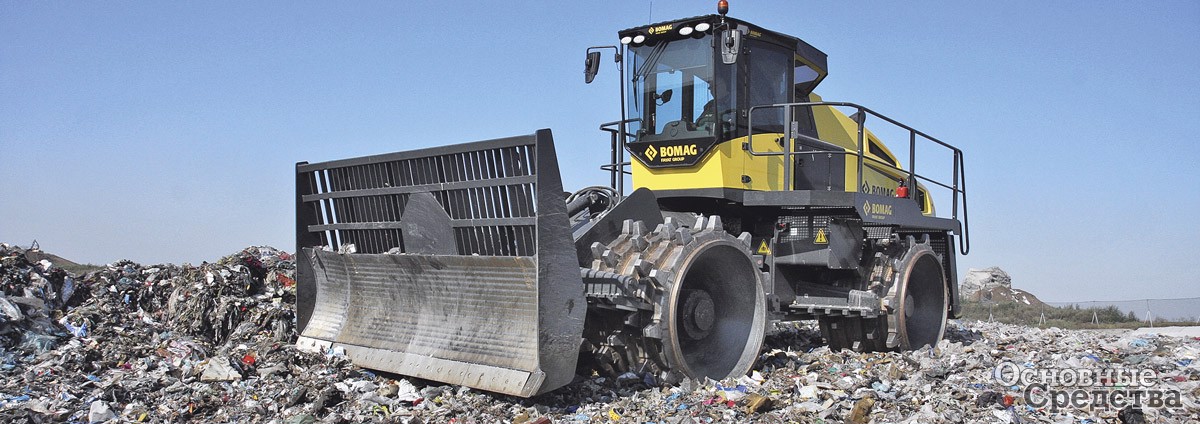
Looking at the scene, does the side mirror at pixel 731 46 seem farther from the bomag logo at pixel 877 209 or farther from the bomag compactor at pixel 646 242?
the bomag logo at pixel 877 209

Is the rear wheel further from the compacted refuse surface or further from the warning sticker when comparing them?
the warning sticker

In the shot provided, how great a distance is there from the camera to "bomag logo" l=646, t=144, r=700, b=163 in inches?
292

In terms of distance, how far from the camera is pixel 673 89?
7602 millimetres

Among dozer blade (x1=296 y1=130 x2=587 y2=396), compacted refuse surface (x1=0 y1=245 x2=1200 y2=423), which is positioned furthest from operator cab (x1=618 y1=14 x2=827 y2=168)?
dozer blade (x1=296 y1=130 x2=587 y2=396)

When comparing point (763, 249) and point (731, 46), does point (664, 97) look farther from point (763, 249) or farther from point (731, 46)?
point (763, 249)

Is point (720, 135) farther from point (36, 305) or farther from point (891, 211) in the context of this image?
point (36, 305)

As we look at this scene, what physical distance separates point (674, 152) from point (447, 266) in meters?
2.50

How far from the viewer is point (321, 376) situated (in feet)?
20.1

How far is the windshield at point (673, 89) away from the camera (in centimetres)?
741

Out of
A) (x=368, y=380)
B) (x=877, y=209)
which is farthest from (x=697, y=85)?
(x=368, y=380)

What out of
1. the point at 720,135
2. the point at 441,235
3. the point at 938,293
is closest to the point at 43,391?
the point at 441,235

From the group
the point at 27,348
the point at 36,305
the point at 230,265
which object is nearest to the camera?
the point at 27,348

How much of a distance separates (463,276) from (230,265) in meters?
4.08

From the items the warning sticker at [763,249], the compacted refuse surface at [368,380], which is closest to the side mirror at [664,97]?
the warning sticker at [763,249]
